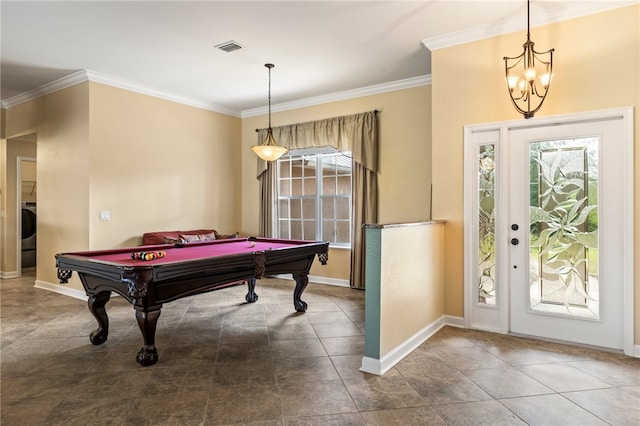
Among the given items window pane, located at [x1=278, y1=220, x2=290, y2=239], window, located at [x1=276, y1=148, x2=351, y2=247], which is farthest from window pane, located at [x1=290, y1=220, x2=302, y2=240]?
window pane, located at [x1=278, y1=220, x2=290, y2=239]

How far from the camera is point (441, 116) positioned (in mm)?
3775

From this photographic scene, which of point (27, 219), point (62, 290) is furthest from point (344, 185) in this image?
point (27, 219)

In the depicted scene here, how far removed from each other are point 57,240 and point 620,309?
21.3 feet

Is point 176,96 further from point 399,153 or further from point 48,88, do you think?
point 399,153

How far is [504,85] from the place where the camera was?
11.3 feet

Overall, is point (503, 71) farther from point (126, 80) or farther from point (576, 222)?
point (126, 80)

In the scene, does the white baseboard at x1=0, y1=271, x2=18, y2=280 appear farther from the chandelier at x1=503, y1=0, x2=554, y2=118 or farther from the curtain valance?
the chandelier at x1=503, y1=0, x2=554, y2=118

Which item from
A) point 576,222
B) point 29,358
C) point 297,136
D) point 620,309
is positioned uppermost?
point 297,136

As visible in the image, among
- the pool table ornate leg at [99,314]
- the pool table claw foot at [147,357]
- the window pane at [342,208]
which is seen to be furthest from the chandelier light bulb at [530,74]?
the pool table ornate leg at [99,314]

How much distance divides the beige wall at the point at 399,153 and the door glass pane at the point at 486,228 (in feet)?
4.23

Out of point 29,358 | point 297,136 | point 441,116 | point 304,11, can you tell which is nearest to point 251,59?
point 304,11

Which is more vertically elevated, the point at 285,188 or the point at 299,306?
the point at 285,188

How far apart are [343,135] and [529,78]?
2.77 meters

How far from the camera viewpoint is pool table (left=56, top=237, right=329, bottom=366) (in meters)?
2.62
